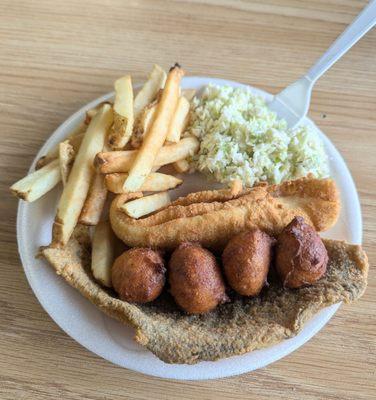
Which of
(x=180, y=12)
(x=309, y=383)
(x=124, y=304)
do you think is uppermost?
(x=180, y=12)

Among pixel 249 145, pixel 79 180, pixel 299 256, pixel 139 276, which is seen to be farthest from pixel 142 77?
pixel 299 256

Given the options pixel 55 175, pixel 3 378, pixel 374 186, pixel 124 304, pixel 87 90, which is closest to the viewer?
pixel 124 304

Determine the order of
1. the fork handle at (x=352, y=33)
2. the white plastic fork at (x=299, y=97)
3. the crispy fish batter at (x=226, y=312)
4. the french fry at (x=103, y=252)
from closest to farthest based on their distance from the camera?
the crispy fish batter at (x=226, y=312), the french fry at (x=103, y=252), the fork handle at (x=352, y=33), the white plastic fork at (x=299, y=97)

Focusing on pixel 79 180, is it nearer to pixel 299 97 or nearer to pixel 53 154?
pixel 53 154

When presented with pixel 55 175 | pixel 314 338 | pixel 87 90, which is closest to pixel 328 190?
pixel 314 338

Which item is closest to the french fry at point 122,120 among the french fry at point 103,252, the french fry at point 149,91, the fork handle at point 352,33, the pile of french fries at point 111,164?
the pile of french fries at point 111,164

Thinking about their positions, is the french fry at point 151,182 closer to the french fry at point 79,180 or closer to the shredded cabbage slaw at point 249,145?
the french fry at point 79,180

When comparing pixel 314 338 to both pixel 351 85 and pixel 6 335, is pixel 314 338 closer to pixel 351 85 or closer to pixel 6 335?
pixel 6 335
